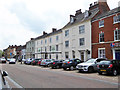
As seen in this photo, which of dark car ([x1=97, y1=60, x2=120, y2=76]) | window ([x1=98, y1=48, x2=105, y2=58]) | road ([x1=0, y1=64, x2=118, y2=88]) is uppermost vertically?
window ([x1=98, y1=48, x2=105, y2=58])

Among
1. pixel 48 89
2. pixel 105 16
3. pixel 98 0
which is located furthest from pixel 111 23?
pixel 48 89

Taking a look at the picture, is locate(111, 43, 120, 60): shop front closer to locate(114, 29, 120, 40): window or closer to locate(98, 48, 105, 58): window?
locate(114, 29, 120, 40): window

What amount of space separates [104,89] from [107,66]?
5943 millimetres

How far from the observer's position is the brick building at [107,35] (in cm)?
2172

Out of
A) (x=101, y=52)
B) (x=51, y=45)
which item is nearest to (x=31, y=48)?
(x=51, y=45)

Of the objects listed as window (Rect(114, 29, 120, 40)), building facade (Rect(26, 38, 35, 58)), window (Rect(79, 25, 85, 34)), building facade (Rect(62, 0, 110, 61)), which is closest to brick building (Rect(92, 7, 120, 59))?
window (Rect(114, 29, 120, 40))

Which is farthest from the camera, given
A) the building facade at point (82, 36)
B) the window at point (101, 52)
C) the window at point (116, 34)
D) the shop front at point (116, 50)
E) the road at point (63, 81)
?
the building facade at point (82, 36)

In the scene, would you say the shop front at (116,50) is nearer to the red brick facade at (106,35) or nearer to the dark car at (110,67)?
the red brick facade at (106,35)

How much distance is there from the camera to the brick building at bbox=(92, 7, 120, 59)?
21.7 metres

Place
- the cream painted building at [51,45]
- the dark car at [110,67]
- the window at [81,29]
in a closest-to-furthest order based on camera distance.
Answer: the dark car at [110,67], the window at [81,29], the cream painted building at [51,45]

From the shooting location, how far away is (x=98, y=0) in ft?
97.9

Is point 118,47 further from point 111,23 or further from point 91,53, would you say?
point 91,53

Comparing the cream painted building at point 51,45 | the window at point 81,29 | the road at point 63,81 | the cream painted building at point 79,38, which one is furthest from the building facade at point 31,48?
the road at point 63,81

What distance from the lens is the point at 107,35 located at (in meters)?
23.4
